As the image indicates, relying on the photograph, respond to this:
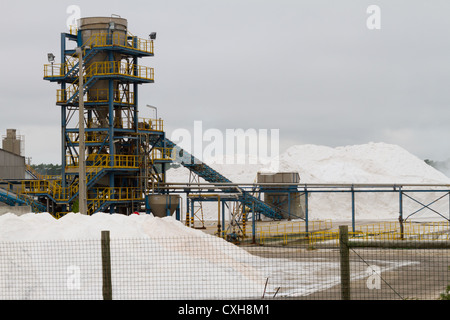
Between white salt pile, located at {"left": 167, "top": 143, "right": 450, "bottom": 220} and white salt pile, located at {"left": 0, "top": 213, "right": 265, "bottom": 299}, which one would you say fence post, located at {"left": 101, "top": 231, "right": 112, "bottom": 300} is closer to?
white salt pile, located at {"left": 0, "top": 213, "right": 265, "bottom": 299}

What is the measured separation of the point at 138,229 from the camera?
75.0ft

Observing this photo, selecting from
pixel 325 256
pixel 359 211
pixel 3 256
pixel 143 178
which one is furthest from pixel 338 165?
pixel 3 256

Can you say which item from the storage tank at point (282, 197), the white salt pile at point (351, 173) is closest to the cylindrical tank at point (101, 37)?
the storage tank at point (282, 197)

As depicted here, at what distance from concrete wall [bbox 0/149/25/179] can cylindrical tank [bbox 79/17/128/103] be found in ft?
30.2

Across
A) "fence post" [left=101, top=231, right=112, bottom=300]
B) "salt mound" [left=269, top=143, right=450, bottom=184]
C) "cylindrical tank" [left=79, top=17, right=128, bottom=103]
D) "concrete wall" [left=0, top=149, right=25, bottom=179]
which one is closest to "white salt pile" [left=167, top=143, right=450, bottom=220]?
"salt mound" [left=269, top=143, right=450, bottom=184]

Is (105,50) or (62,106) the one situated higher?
(105,50)

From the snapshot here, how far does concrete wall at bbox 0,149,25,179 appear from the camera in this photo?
5234 cm

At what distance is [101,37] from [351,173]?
4193 cm

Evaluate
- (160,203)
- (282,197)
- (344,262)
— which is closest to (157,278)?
(344,262)

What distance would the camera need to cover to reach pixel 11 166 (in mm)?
53312

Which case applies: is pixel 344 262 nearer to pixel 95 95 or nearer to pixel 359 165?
pixel 95 95

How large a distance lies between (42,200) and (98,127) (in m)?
6.11
